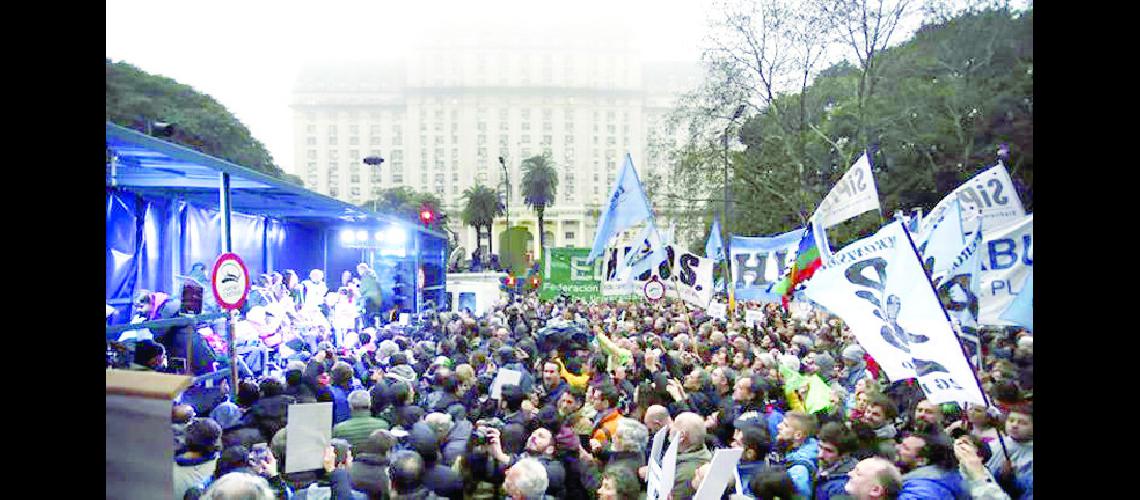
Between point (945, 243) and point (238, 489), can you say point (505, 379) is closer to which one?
point (238, 489)

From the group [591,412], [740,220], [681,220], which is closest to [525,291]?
[681,220]

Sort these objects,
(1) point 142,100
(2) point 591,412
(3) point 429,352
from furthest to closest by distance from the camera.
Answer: (1) point 142,100 → (3) point 429,352 → (2) point 591,412

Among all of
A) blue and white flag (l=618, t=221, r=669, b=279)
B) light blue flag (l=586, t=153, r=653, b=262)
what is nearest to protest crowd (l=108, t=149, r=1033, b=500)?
light blue flag (l=586, t=153, r=653, b=262)

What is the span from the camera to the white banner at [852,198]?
6.79m

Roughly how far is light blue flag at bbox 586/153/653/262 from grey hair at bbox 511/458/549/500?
6.11 metres

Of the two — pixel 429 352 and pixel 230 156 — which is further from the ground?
pixel 230 156

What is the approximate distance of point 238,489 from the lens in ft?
9.12

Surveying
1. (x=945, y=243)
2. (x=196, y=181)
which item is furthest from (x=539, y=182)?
(x=945, y=243)

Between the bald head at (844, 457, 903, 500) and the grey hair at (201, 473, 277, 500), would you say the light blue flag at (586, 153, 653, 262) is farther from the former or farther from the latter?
the grey hair at (201, 473, 277, 500)

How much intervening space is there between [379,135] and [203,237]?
335 ft

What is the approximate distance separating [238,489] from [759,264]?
948 centimetres

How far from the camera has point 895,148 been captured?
70.6 ft

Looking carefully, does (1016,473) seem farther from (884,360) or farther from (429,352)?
(429,352)

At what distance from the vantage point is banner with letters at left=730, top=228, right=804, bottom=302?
440 inches
